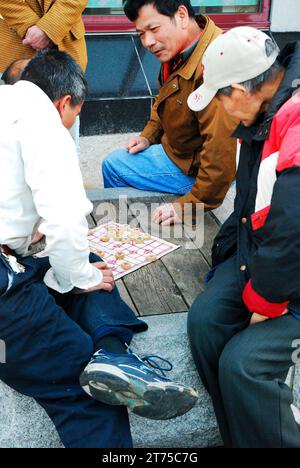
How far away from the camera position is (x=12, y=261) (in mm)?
2256

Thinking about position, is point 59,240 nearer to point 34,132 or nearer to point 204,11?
point 34,132

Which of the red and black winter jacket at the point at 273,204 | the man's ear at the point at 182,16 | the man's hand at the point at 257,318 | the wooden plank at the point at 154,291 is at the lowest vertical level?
the wooden plank at the point at 154,291

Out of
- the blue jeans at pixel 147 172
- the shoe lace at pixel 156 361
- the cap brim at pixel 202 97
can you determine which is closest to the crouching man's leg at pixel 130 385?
the shoe lace at pixel 156 361

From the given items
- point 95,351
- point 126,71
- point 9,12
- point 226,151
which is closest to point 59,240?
point 95,351

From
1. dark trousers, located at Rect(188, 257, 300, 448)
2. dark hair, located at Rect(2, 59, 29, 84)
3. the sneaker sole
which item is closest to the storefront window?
dark hair, located at Rect(2, 59, 29, 84)

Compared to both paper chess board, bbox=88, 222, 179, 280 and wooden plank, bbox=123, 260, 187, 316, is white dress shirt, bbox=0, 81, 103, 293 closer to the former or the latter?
wooden plank, bbox=123, 260, 187, 316

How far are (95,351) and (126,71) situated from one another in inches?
159

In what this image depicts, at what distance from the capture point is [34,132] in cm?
216

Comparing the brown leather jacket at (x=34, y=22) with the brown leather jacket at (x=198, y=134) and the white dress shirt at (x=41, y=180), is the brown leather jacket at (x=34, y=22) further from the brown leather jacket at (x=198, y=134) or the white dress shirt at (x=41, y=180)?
the white dress shirt at (x=41, y=180)

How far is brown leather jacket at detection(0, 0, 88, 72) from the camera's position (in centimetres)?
375

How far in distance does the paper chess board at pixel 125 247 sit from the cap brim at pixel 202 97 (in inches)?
31.1

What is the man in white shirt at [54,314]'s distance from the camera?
2051 millimetres

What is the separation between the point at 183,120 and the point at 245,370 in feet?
5.63
